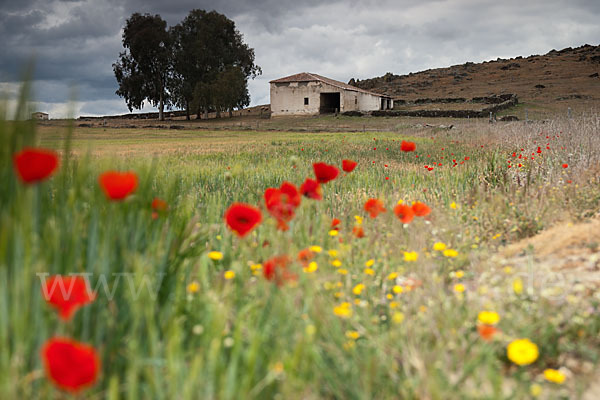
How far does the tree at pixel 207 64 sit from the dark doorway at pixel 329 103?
28.5ft

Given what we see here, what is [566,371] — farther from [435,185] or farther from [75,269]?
[435,185]

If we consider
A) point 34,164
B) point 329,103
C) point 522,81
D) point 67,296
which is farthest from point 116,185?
point 522,81

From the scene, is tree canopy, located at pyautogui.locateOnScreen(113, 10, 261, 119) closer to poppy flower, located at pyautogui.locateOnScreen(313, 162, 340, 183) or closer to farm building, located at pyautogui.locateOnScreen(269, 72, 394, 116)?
farm building, located at pyautogui.locateOnScreen(269, 72, 394, 116)

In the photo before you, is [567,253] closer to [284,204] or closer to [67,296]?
[284,204]

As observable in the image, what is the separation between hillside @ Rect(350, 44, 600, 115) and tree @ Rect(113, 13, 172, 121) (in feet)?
84.3

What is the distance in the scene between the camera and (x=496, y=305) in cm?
240

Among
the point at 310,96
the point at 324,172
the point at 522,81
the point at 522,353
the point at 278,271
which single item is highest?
the point at 522,81

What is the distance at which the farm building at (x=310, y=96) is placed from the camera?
49.3 meters

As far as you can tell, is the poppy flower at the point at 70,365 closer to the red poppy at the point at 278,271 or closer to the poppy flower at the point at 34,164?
the poppy flower at the point at 34,164

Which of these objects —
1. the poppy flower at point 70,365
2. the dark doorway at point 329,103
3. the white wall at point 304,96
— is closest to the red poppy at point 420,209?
the poppy flower at point 70,365

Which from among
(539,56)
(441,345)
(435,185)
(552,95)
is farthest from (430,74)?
(441,345)

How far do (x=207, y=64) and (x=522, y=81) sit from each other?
3839 centimetres

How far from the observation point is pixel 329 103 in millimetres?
52375

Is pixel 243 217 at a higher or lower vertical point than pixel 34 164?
lower
